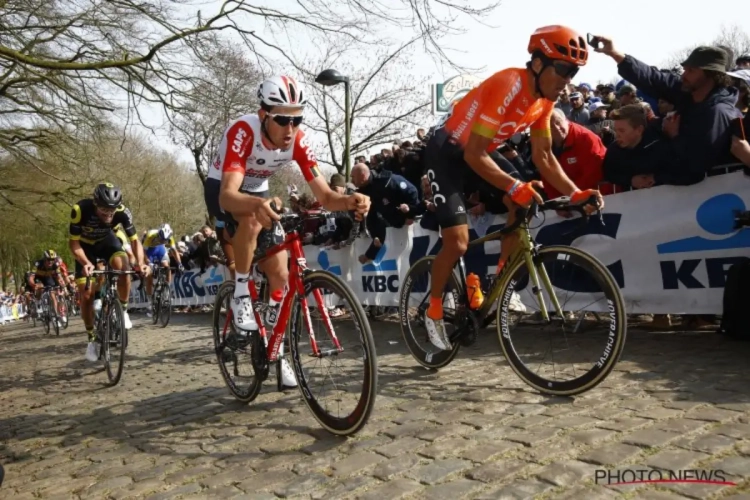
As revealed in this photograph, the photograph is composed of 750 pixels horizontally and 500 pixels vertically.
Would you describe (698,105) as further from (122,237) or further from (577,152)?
(122,237)

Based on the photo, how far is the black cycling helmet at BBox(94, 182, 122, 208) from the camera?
692 centimetres

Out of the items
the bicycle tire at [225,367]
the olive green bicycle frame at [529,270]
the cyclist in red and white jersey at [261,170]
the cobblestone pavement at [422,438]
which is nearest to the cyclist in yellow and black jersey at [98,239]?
the cobblestone pavement at [422,438]

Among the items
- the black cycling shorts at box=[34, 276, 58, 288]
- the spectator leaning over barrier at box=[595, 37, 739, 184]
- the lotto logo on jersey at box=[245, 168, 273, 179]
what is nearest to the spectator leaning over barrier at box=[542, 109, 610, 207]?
the spectator leaning over barrier at box=[595, 37, 739, 184]

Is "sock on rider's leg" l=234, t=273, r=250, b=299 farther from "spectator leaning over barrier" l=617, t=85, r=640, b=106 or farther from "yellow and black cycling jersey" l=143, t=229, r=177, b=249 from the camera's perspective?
"yellow and black cycling jersey" l=143, t=229, r=177, b=249

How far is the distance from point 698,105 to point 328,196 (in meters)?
3.76

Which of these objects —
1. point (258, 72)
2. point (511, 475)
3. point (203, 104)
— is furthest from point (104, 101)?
point (511, 475)

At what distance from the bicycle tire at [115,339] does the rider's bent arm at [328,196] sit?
3.27 metres

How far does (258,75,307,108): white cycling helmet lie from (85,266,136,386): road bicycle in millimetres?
3507

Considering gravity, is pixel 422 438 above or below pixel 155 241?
Answer: below

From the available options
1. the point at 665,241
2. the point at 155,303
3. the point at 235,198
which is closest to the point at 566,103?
the point at 665,241

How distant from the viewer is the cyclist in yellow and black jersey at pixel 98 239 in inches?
277

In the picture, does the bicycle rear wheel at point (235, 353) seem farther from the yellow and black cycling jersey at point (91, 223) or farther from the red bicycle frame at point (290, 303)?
the yellow and black cycling jersey at point (91, 223)

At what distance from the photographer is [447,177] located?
4656 mm

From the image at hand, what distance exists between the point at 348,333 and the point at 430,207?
4.40 meters
